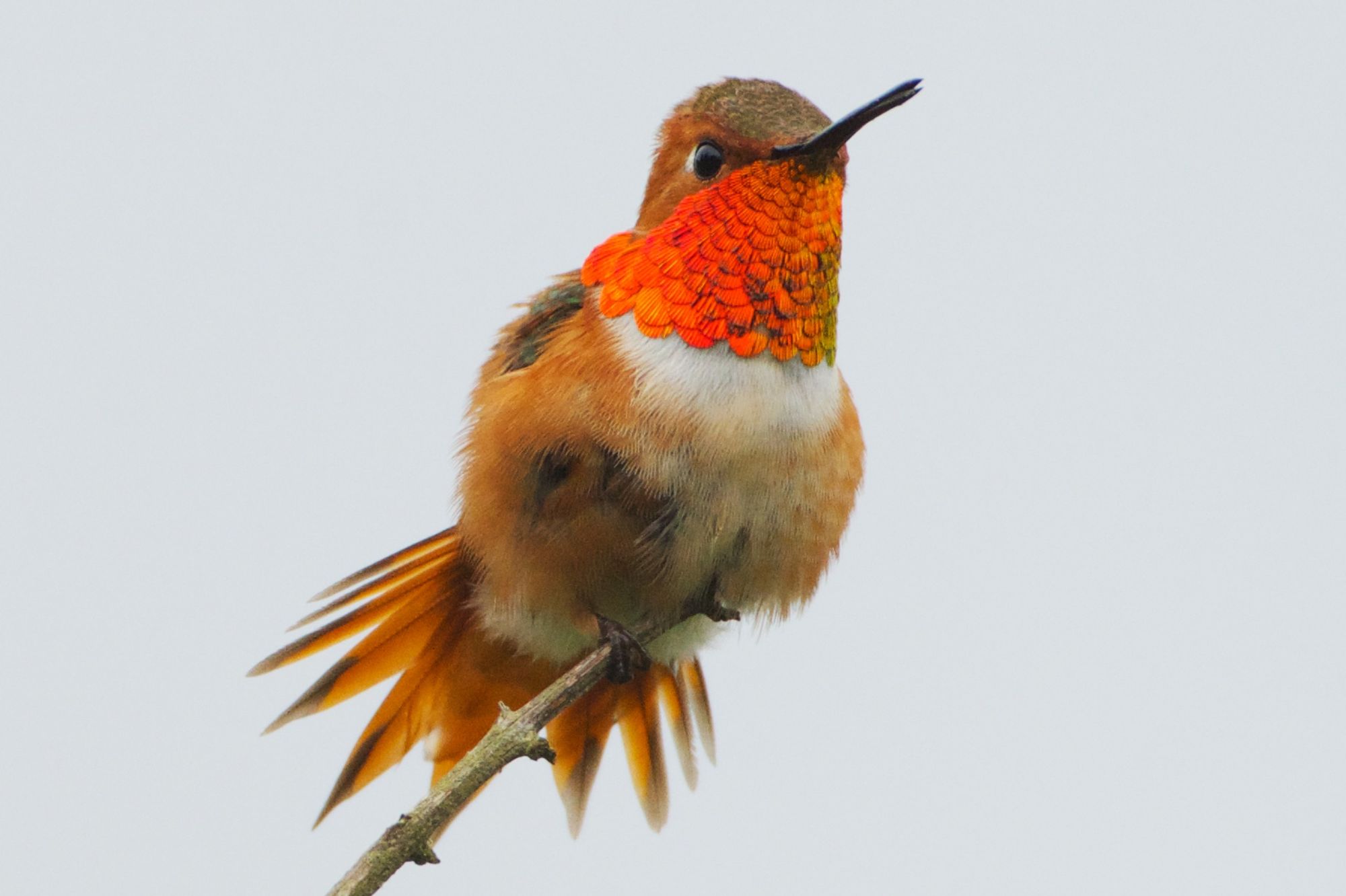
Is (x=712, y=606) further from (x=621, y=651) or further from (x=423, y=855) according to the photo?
(x=423, y=855)

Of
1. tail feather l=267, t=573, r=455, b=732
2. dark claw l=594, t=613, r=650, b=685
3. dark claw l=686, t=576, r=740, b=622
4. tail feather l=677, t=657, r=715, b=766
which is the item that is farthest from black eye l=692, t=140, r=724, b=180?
tail feather l=677, t=657, r=715, b=766

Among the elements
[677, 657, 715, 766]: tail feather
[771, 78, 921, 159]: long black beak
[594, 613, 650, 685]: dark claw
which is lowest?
[594, 613, 650, 685]: dark claw

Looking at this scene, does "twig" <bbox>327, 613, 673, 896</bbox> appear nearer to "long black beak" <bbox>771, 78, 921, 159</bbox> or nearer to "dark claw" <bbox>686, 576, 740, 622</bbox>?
"dark claw" <bbox>686, 576, 740, 622</bbox>

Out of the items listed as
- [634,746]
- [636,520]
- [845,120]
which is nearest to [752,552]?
[636,520]

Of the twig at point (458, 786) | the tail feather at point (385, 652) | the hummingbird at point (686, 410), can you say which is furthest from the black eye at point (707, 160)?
the tail feather at point (385, 652)

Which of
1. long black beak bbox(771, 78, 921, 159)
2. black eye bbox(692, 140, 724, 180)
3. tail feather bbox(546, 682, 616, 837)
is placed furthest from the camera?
tail feather bbox(546, 682, 616, 837)

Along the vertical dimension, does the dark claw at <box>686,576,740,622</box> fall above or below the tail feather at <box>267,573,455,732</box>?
below

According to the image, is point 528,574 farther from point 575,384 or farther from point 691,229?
point 691,229
